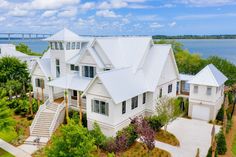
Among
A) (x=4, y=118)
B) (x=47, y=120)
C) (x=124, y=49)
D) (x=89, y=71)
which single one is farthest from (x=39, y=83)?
(x=124, y=49)

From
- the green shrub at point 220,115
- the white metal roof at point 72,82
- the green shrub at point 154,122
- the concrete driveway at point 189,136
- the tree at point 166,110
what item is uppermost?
the white metal roof at point 72,82

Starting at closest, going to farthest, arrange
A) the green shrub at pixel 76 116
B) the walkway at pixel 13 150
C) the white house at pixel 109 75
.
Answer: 1. the walkway at pixel 13 150
2. the white house at pixel 109 75
3. the green shrub at pixel 76 116

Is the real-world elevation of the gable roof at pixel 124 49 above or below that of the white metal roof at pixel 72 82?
above

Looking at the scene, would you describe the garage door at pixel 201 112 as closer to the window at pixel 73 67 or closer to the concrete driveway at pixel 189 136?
the concrete driveway at pixel 189 136

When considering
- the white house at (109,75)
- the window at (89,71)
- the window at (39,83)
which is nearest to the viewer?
the white house at (109,75)

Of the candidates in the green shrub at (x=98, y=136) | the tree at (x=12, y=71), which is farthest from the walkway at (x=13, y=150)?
the tree at (x=12, y=71)

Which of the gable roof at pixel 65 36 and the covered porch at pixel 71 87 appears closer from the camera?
the covered porch at pixel 71 87

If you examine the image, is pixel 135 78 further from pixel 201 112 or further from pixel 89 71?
pixel 201 112

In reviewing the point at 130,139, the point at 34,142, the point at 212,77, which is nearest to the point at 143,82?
the point at 130,139
